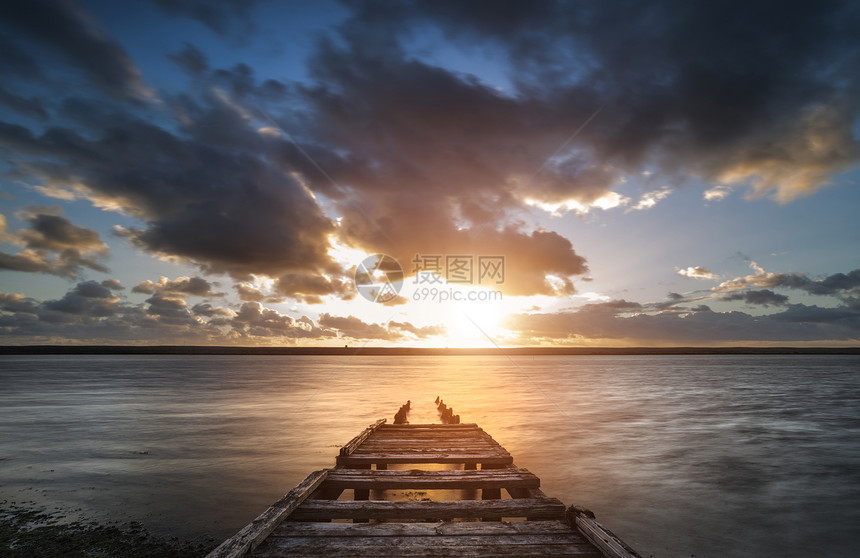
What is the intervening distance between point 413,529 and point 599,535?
2.20 metres

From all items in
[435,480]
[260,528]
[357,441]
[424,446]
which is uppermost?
[260,528]

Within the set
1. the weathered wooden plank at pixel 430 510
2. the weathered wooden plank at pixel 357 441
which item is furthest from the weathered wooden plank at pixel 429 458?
the weathered wooden plank at pixel 430 510

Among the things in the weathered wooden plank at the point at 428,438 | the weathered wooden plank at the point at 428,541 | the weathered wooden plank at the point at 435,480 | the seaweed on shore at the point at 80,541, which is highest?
the weathered wooden plank at the point at 428,541

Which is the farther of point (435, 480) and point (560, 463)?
point (560, 463)

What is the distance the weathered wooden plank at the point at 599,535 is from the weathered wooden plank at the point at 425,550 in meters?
0.14

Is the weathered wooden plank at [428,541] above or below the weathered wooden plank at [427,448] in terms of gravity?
above

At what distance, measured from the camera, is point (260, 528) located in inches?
210

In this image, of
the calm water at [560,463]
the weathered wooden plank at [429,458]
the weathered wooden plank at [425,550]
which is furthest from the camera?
the weathered wooden plank at [429,458]

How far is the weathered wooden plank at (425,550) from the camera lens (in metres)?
5.06

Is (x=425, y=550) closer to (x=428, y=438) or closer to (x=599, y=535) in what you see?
(x=599, y=535)

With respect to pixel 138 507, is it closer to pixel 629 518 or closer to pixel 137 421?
pixel 629 518

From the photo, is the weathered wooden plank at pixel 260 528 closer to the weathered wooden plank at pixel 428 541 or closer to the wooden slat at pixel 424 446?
the weathered wooden plank at pixel 428 541

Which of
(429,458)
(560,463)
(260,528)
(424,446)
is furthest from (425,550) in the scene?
(560,463)

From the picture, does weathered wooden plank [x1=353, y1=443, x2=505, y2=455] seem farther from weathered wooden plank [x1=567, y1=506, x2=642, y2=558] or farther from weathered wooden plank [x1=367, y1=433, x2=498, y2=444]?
weathered wooden plank [x1=567, y1=506, x2=642, y2=558]
